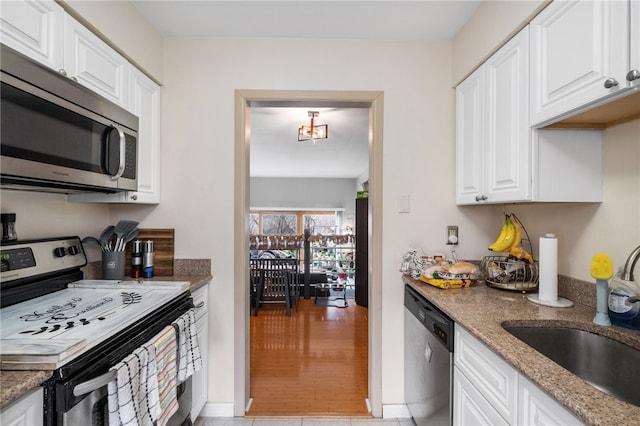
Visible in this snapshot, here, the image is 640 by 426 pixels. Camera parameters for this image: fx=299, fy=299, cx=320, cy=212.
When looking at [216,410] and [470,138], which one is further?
[216,410]

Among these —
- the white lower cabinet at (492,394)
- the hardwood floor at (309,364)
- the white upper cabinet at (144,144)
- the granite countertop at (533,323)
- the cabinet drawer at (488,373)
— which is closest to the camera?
the granite countertop at (533,323)

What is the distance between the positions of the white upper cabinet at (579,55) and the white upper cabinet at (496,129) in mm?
77

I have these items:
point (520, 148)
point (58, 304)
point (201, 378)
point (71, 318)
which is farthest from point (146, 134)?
point (520, 148)

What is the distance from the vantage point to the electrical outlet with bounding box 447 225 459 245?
196 centimetres

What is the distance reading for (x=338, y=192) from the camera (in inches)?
326

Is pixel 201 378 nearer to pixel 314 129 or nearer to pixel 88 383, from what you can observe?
pixel 88 383

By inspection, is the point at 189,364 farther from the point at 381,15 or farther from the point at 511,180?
the point at 381,15

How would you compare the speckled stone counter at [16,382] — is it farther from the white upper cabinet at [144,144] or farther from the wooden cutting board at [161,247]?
the wooden cutting board at [161,247]

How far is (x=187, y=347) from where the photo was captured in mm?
1463

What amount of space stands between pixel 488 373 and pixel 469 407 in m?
0.24

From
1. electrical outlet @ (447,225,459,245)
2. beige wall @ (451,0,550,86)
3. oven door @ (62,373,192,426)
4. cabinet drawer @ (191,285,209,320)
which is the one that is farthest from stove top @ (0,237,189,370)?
beige wall @ (451,0,550,86)

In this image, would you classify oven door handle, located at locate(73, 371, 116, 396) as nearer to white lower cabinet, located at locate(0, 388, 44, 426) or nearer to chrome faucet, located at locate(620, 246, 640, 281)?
white lower cabinet, located at locate(0, 388, 44, 426)

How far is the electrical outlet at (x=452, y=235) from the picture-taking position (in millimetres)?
1957

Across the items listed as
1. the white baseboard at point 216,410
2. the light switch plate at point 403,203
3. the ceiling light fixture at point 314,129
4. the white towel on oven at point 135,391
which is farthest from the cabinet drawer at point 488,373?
the ceiling light fixture at point 314,129
